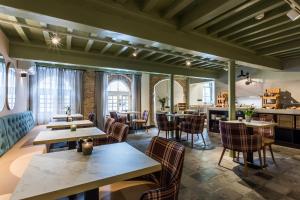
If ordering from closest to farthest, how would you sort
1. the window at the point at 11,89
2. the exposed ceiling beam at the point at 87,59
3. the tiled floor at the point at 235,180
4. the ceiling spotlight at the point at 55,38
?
the tiled floor at the point at 235,180 < the ceiling spotlight at the point at 55,38 < the window at the point at 11,89 < the exposed ceiling beam at the point at 87,59

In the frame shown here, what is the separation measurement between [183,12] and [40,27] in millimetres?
2498

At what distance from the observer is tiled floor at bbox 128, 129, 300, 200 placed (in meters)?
2.35

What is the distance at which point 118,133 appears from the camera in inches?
97.0

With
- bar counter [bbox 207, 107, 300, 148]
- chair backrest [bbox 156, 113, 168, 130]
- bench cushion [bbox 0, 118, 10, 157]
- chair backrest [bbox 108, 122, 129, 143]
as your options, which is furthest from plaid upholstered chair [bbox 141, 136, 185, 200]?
bar counter [bbox 207, 107, 300, 148]

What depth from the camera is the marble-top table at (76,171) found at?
95 cm

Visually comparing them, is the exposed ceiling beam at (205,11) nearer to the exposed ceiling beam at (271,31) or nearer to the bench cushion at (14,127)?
the exposed ceiling beam at (271,31)

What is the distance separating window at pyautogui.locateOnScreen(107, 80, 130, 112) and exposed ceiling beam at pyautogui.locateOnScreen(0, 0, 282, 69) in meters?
4.76

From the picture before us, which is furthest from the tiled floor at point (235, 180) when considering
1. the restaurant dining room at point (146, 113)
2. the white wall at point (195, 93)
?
the white wall at point (195, 93)

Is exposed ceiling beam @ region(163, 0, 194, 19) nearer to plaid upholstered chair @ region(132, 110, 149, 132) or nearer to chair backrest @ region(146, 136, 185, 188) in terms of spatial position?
chair backrest @ region(146, 136, 185, 188)

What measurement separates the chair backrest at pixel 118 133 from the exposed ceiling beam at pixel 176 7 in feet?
6.10

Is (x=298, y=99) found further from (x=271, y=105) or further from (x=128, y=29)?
(x=128, y=29)

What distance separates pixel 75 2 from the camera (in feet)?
7.34

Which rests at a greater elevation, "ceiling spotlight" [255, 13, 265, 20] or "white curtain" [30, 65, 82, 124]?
"ceiling spotlight" [255, 13, 265, 20]

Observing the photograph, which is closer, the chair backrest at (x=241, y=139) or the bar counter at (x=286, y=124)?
the chair backrest at (x=241, y=139)
